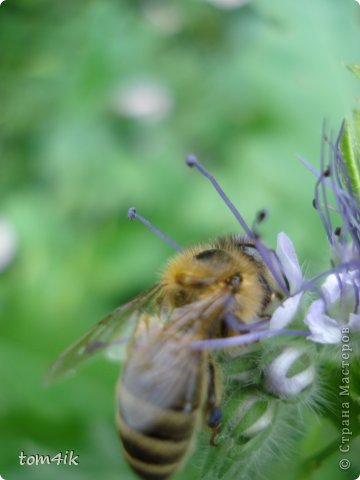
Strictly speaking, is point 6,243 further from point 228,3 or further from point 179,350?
point 179,350

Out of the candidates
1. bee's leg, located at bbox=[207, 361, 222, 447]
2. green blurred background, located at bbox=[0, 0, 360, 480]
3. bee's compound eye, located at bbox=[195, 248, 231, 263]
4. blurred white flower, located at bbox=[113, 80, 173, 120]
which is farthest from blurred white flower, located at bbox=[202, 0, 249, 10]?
bee's leg, located at bbox=[207, 361, 222, 447]

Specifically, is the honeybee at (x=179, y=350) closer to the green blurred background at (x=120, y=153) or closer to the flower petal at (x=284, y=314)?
the flower petal at (x=284, y=314)

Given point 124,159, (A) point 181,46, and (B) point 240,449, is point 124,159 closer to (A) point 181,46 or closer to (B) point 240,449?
(A) point 181,46

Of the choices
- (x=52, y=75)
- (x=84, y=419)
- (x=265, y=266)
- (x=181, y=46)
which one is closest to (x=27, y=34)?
(x=52, y=75)

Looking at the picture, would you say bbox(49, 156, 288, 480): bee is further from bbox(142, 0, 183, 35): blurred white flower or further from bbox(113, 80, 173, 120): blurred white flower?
bbox(142, 0, 183, 35): blurred white flower

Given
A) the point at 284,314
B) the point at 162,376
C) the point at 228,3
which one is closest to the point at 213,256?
the point at 284,314

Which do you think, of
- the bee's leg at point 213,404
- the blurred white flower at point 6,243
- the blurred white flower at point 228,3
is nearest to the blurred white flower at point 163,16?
the blurred white flower at point 228,3
